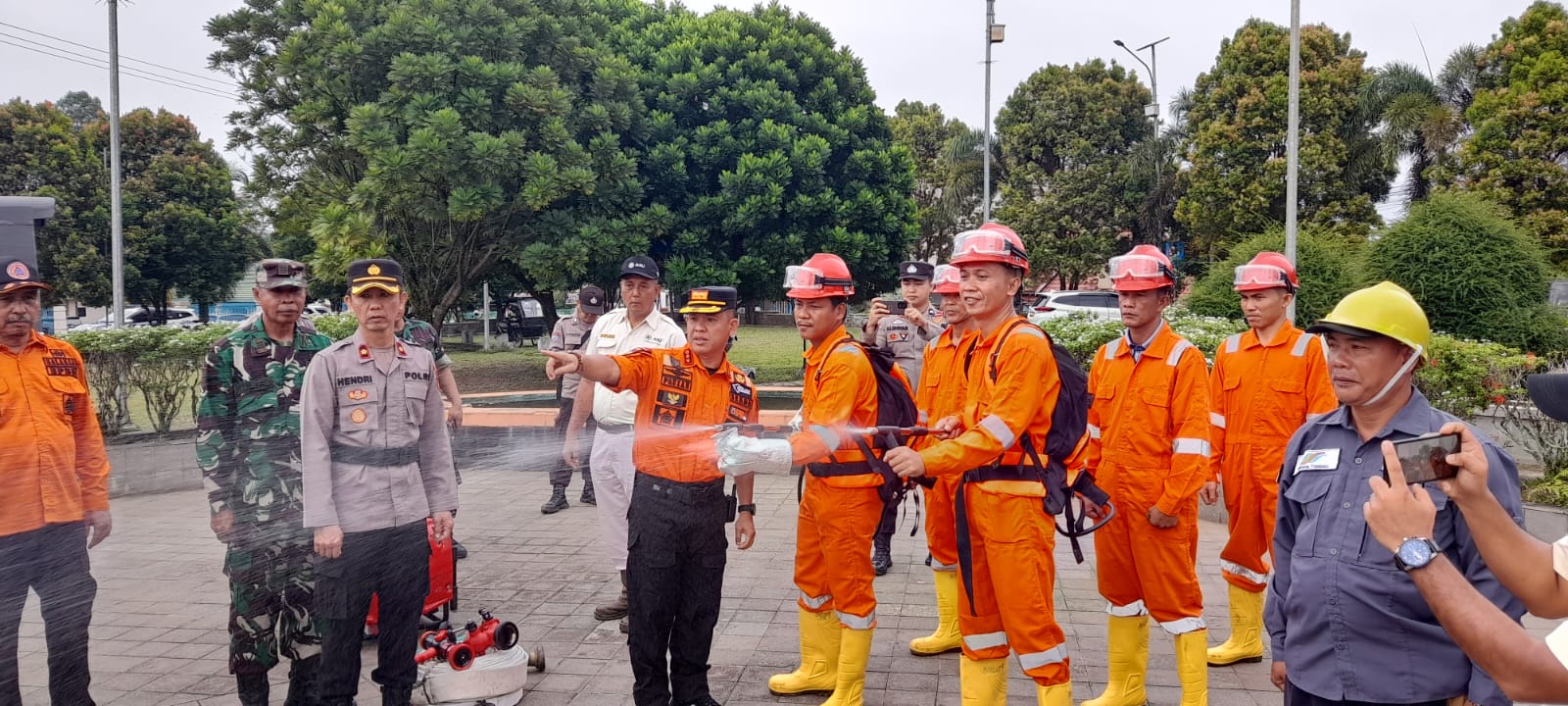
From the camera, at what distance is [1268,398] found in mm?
5109

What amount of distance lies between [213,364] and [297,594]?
1.12m

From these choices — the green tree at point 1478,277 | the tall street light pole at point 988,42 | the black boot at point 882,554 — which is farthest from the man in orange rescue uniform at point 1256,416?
the tall street light pole at point 988,42

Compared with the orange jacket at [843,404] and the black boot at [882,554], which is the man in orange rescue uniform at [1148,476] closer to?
the orange jacket at [843,404]

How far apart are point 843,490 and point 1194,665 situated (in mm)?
1760

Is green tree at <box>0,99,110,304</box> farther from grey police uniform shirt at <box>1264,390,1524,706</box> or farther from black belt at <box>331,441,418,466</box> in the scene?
grey police uniform shirt at <box>1264,390,1524,706</box>

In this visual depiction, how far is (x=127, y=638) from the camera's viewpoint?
5.63 metres

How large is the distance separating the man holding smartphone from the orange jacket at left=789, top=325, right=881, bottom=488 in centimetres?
244

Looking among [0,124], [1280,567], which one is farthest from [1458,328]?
[0,124]

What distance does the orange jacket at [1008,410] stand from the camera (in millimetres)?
3758

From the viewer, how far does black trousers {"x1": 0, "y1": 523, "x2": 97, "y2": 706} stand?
412 cm

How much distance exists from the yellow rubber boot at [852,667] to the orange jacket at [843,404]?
0.74 m

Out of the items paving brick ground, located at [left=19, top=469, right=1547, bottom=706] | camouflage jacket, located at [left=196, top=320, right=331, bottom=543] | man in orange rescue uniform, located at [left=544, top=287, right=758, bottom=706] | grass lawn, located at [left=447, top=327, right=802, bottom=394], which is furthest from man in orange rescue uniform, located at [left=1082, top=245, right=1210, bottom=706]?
grass lawn, located at [left=447, top=327, right=802, bottom=394]

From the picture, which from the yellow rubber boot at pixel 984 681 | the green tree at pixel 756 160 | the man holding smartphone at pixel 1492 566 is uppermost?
the green tree at pixel 756 160

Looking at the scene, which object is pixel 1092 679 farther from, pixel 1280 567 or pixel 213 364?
pixel 213 364
